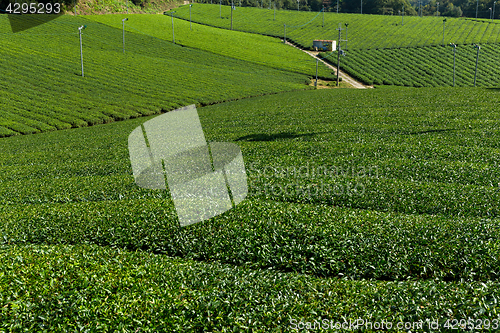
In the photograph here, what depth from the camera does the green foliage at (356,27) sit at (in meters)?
134

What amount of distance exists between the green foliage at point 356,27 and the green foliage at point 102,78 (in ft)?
163

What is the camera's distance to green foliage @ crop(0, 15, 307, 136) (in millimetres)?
53500

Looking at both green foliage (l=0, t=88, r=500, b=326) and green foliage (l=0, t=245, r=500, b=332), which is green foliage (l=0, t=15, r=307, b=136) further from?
green foliage (l=0, t=245, r=500, b=332)

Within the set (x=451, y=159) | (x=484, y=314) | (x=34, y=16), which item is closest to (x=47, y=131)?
(x=451, y=159)

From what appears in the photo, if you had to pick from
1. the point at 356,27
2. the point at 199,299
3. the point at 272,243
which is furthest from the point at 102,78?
the point at 356,27

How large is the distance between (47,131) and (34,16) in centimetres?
7996

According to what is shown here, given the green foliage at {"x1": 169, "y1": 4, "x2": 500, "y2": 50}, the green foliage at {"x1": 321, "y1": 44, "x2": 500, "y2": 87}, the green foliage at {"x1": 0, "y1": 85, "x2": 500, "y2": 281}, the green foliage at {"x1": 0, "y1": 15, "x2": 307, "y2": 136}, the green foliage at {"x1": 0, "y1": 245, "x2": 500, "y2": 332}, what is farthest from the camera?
the green foliage at {"x1": 169, "y1": 4, "x2": 500, "y2": 50}

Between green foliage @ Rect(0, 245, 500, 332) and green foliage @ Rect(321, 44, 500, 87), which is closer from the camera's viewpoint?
green foliage @ Rect(0, 245, 500, 332)

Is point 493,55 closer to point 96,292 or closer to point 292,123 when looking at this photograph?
point 292,123

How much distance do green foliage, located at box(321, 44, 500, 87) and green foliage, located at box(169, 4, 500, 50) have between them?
10366 millimetres

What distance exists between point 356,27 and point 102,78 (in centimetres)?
11479

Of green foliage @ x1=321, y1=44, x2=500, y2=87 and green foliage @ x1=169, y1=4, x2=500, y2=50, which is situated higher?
green foliage @ x1=169, y1=4, x2=500, y2=50

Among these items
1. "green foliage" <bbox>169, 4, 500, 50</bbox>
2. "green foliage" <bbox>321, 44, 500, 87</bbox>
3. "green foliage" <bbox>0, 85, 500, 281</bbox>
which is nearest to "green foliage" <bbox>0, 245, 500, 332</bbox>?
"green foliage" <bbox>0, 85, 500, 281</bbox>

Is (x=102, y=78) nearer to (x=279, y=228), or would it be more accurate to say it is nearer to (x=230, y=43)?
(x=230, y=43)
